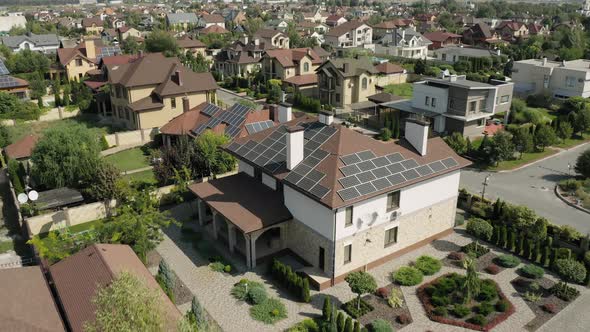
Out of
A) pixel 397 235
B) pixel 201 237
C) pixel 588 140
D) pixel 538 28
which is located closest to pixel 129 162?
pixel 201 237

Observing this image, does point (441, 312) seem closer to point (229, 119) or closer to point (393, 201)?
point (393, 201)

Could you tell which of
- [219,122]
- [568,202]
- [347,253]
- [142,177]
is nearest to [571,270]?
[347,253]

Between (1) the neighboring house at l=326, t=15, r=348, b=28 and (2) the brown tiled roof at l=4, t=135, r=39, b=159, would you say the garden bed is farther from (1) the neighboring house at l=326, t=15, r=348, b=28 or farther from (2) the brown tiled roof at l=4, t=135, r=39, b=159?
(1) the neighboring house at l=326, t=15, r=348, b=28

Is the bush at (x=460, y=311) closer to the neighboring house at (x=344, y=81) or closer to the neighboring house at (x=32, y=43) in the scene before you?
the neighboring house at (x=344, y=81)

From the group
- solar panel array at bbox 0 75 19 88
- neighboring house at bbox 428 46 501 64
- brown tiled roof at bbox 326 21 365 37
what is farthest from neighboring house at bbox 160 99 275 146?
brown tiled roof at bbox 326 21 365 37

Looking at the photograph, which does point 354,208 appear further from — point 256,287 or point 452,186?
point 452,186
